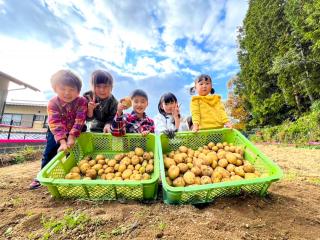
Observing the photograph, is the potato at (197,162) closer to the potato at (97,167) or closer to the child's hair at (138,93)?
the potato at (97,167)

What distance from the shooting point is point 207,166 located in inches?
82.4

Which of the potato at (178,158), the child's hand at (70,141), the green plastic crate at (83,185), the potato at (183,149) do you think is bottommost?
the green plastic crate at (83,185)

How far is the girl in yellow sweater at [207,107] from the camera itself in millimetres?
3365

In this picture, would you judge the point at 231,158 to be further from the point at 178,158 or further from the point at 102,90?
the point at 102,90

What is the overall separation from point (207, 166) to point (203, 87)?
1.64m

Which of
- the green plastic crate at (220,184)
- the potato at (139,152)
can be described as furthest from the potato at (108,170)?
the green plastic crate at (220,184)

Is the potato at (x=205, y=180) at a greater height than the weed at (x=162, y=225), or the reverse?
the potato at (x=205, y=180)

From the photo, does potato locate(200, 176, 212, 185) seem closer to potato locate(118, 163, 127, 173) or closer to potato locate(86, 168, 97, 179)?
potato locate(118, 163, 127, 173)

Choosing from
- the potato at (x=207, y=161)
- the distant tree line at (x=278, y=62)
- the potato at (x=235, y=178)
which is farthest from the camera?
the distant tree line at (x=278, y=62)

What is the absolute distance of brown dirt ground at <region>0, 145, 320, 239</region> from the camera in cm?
142

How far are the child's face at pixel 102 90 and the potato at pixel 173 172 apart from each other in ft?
4.94

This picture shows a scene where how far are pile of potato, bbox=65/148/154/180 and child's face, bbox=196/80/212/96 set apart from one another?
1438 millimetres

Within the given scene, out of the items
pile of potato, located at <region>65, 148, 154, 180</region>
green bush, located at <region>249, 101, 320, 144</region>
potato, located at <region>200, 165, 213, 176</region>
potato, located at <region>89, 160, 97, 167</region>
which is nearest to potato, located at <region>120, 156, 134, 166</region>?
pile of potato, located at <region>65, 148, 154, 180</region>

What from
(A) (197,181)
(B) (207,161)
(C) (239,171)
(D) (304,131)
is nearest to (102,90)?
(B) (207,161)
